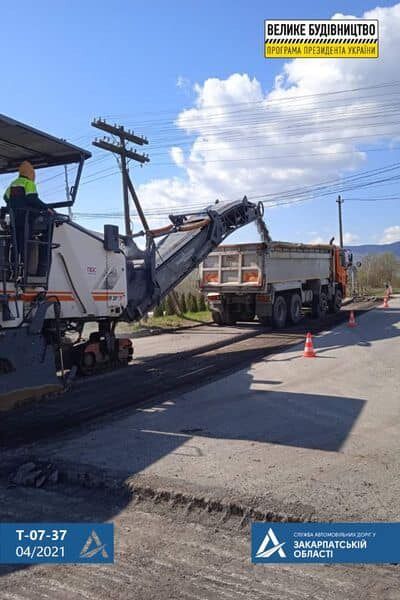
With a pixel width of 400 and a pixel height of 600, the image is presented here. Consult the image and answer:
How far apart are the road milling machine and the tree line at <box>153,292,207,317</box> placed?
766cm

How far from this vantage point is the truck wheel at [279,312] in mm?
16203

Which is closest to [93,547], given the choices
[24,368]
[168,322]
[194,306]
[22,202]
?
[24,368]

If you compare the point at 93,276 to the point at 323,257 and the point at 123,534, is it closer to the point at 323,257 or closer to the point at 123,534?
the point at 123,534

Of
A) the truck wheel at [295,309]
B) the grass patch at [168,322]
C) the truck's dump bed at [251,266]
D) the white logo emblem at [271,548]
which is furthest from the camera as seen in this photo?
the truck wheel at [295,309]

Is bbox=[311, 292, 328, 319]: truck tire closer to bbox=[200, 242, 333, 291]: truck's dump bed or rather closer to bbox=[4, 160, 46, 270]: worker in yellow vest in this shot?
bbox=[200, 242, 333, 291]: truck's dump bed

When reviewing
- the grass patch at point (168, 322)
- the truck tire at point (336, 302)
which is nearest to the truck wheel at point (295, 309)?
the grass patch at point (168, 322)

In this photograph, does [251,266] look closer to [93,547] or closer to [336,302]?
[336,302]

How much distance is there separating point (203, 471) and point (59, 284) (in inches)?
177

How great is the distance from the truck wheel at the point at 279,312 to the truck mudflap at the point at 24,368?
979 centimetres

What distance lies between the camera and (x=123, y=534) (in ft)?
12.5

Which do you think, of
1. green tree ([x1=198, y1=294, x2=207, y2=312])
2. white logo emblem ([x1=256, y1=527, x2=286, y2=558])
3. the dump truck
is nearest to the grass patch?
green tree ([x1=198, y1=294, x2=207, y2=312])

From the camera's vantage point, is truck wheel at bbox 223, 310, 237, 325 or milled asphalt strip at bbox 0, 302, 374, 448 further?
truck wheel at bbox 223, 310, 237, 325

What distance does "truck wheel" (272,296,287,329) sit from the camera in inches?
638

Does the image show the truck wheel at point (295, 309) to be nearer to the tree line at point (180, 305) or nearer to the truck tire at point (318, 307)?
the truck tire at point (318, 307)
